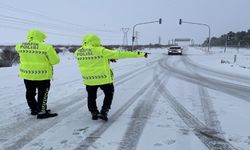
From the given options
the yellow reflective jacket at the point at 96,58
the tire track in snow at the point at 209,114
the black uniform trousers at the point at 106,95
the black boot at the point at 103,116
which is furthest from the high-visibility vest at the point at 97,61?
the tire track in snow at the point at 209,114

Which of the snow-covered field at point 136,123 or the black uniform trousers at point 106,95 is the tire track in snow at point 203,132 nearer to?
the snow-covered field at point 136,123

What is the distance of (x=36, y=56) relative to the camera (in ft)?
24.1

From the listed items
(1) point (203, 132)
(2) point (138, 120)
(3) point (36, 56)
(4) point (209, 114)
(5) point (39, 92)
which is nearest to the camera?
(1) point (203, 132)

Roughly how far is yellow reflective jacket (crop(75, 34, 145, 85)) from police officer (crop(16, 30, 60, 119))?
0.76 metres

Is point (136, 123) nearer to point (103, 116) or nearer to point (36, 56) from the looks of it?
point (103, 116)

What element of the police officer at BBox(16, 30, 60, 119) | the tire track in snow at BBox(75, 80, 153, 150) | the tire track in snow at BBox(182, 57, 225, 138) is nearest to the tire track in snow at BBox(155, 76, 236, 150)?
the tire track in snow at BBox(182, 57, 225, 138)

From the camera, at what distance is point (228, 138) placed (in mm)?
5863

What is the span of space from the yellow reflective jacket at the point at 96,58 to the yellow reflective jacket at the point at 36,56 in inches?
29.3

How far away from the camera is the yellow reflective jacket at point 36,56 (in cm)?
734

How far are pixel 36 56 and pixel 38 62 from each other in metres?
0.13

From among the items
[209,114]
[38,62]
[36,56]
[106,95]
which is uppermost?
[36,56]

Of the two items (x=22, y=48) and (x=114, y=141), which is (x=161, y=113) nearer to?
(x=114, y=141)

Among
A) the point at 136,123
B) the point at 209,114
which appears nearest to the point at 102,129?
the point at 136,123

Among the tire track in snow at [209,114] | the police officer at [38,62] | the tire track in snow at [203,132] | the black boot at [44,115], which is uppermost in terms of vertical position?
the police officer at [38,62]
